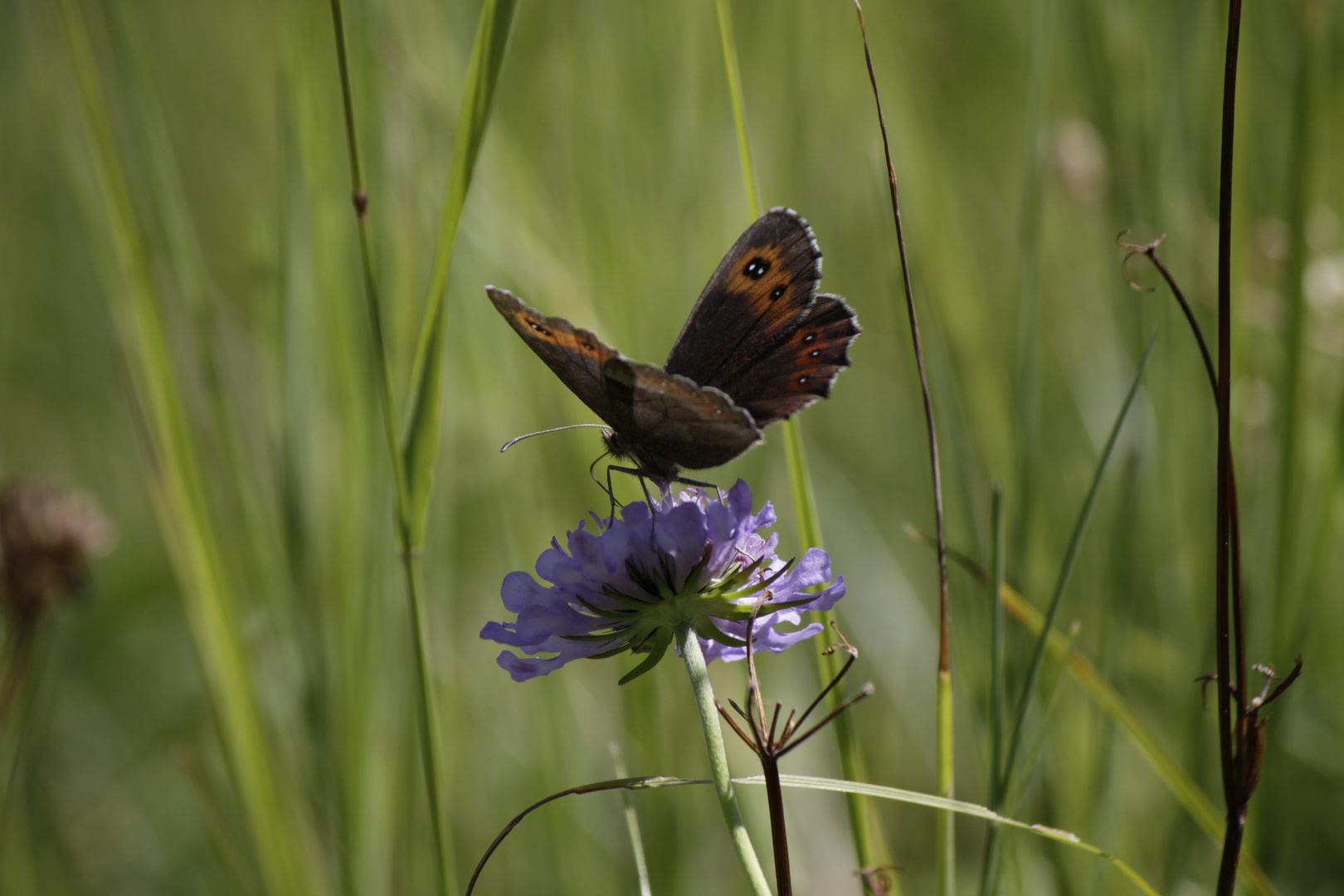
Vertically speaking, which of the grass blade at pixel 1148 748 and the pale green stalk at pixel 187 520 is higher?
the pale green stalk at pixel 187 520

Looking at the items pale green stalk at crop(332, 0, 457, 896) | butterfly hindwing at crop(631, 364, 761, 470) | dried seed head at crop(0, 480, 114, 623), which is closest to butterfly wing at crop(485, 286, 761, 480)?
butterfly hindwing at crop(631, 364, 761, 470)

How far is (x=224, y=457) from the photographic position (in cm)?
154

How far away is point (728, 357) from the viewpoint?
1278 mm

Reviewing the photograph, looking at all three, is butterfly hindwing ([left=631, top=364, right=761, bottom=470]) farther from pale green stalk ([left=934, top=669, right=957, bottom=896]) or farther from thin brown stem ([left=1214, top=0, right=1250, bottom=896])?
thin brown stem ([left=1214, top=0, right=1250, bottom=896])

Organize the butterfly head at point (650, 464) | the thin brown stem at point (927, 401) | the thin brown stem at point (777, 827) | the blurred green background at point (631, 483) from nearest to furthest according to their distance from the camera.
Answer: the thin brown stem at point (777, 827) < the thin brown stem at point (927, 401) < the butterfly head at point (650, 464) < the blurred green background at point (631, 483)

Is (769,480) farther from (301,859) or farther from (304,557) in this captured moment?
(301,859)

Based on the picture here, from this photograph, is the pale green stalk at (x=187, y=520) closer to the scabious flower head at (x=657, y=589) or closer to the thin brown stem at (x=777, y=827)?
the scabious flower head at (x=657, y=589)

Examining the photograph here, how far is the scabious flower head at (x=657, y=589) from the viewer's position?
0.97 meters

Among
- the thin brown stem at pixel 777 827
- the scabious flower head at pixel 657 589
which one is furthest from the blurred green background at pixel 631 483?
the thin brown stem at pixel 777 827

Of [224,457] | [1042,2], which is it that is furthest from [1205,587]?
[224,457]

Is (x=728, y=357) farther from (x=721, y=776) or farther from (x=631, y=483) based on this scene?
(x=721, y=776)

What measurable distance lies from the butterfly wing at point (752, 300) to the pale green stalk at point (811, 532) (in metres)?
0.07

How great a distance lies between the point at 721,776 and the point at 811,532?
40cm

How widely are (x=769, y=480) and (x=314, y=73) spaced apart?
1255 millimetres
